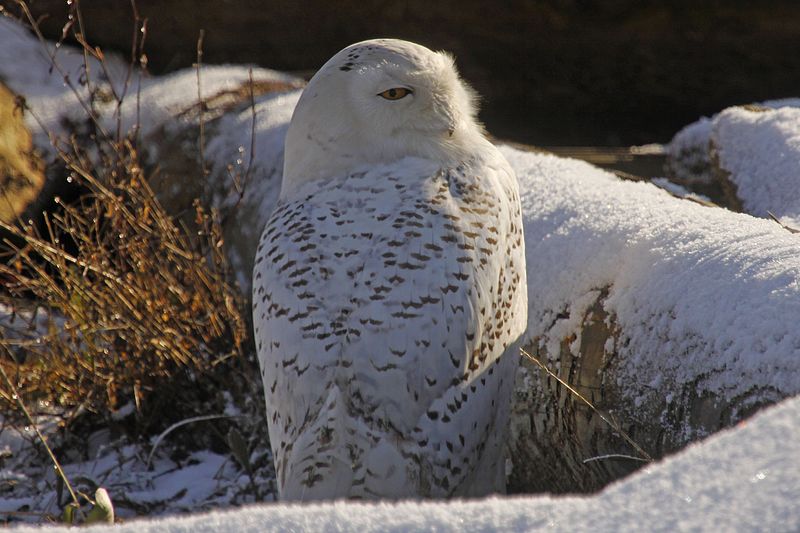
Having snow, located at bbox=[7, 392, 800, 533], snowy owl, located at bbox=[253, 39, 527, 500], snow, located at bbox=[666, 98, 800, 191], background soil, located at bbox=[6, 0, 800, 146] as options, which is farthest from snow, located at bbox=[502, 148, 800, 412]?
background soil, located at bbox=[6, 0, 800, 146]

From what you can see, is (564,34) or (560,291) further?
(564,34)

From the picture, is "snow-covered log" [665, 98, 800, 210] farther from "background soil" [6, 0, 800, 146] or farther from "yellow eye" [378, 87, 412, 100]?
"yellow eye" [378, 87, 412, 100]

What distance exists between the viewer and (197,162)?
4.59 metres

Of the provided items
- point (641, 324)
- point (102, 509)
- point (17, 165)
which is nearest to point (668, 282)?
point (641, 324)

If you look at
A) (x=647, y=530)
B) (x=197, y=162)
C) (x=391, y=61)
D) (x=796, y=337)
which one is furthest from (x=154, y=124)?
(x=647, y=530)

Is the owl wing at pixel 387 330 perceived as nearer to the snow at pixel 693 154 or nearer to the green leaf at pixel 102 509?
the green leaf at pixel 102 509

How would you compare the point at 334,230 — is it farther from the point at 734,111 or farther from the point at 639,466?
the point at 734,111

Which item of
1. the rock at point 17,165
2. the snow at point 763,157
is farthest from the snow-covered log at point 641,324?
the rock at point 17,165

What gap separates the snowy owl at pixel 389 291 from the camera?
2080mm

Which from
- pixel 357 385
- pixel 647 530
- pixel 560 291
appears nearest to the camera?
pixel 647 530

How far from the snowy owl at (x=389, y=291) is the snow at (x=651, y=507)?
109cm

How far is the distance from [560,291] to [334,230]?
2.59 ft

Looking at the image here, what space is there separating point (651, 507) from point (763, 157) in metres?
2.76

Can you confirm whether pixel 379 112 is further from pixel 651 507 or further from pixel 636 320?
pixel 651 507
